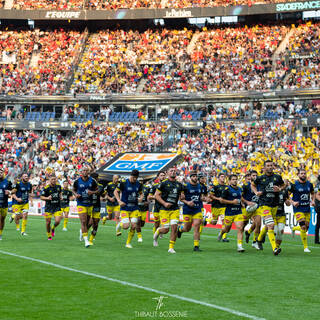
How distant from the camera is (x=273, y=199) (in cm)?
1555

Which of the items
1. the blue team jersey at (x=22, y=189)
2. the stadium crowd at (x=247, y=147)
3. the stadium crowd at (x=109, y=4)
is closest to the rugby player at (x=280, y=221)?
the blue team jersey at (x=22, y=189)

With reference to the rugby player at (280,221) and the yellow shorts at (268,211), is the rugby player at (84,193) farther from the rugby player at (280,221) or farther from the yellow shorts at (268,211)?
the rugby player at (280,221)

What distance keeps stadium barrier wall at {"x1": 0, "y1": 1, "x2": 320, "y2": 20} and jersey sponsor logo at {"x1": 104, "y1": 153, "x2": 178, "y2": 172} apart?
22.5m

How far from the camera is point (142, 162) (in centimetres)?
3447

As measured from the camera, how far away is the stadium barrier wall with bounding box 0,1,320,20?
51.2 m

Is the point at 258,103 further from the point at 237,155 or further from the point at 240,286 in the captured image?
the point at 240,286

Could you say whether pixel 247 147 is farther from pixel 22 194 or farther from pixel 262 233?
pixel 262 233

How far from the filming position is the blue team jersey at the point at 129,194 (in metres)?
17.4

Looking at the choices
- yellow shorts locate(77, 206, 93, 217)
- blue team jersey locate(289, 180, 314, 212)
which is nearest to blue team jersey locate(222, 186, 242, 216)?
blue team jersey locate(289, 180, 314, 212)

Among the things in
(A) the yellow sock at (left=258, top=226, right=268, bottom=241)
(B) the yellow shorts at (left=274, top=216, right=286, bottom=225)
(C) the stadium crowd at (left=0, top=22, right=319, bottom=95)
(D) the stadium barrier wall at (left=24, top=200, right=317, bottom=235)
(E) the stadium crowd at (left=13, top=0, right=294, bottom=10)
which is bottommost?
(D) the stadium barrier wall at (left=24, top=200, right=317, bottom=235)

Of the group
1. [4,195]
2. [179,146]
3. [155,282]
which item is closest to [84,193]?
[4,195]

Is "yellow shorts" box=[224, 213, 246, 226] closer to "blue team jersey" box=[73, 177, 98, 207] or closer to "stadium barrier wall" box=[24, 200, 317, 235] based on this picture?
"blue team jersey" box=[73, 177, 98, 207]

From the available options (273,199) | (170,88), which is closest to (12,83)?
(170,88)

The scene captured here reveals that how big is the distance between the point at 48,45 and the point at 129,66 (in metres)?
9.07
